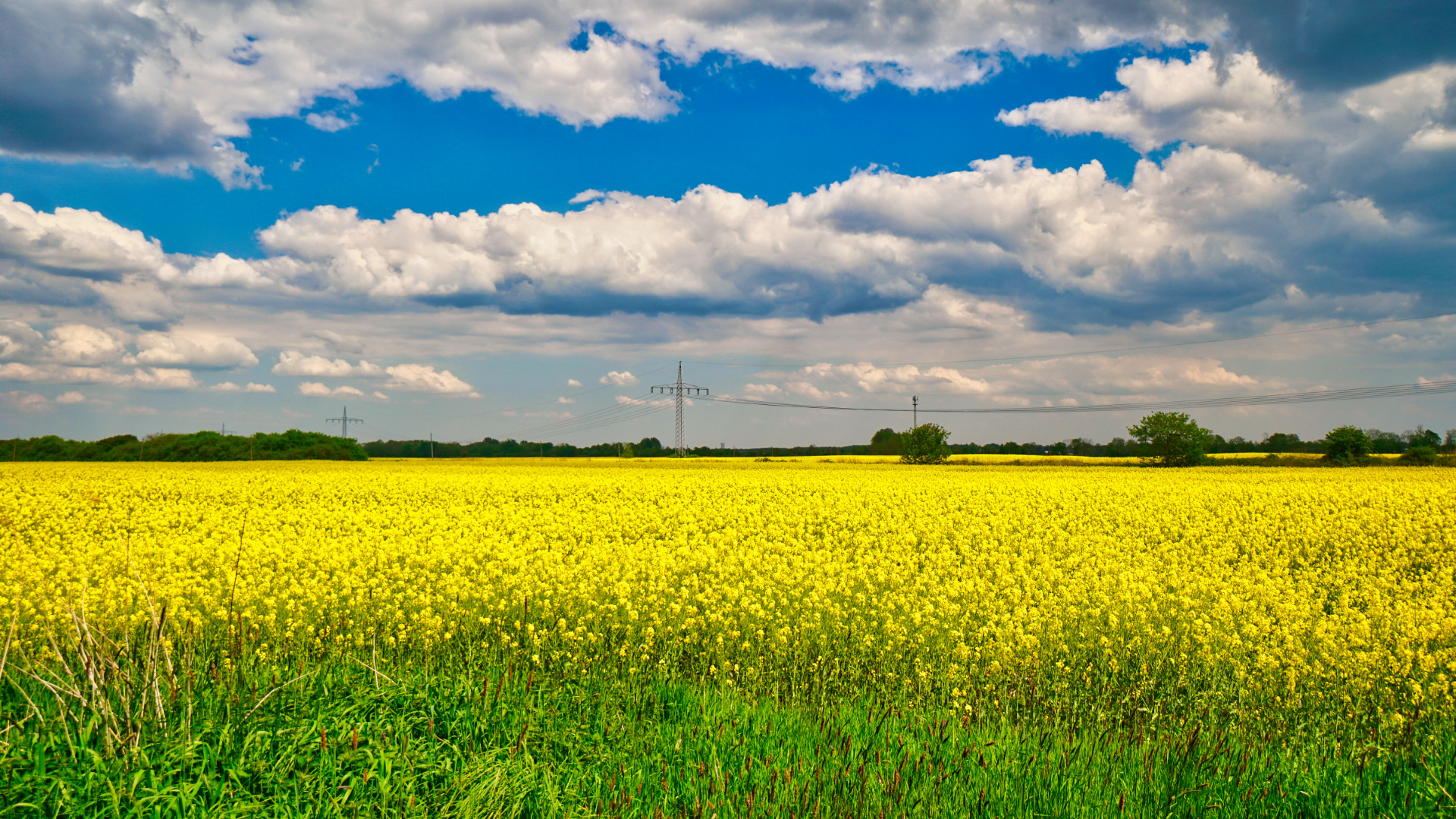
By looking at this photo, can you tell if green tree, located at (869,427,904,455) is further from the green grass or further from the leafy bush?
the green grass

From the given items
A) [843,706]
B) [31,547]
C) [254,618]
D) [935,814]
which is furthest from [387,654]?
[31,547]

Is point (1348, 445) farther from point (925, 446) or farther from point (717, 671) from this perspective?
point (717, 671)

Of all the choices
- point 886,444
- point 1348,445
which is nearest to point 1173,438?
point 1348,445

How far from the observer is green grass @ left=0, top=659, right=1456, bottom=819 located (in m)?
3.70

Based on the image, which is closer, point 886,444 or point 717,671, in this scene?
point 717,671

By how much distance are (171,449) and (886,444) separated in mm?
76576

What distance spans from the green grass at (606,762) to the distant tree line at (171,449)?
70.8 metres

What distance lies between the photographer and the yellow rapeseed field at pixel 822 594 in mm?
7137

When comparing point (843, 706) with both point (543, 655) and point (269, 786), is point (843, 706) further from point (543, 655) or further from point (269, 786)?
point (269, 786)

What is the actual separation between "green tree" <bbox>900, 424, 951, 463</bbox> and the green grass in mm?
66981

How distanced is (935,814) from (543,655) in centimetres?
449

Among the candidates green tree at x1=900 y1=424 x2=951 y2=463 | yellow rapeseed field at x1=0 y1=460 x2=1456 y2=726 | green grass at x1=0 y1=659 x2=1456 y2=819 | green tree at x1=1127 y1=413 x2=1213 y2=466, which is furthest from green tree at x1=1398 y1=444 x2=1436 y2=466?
green grass at x1=0 y1=659 x2=1456 y2=819

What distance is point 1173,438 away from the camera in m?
65.6

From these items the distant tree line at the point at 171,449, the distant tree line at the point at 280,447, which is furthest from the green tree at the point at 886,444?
the distant tree line at the point at 171,449
